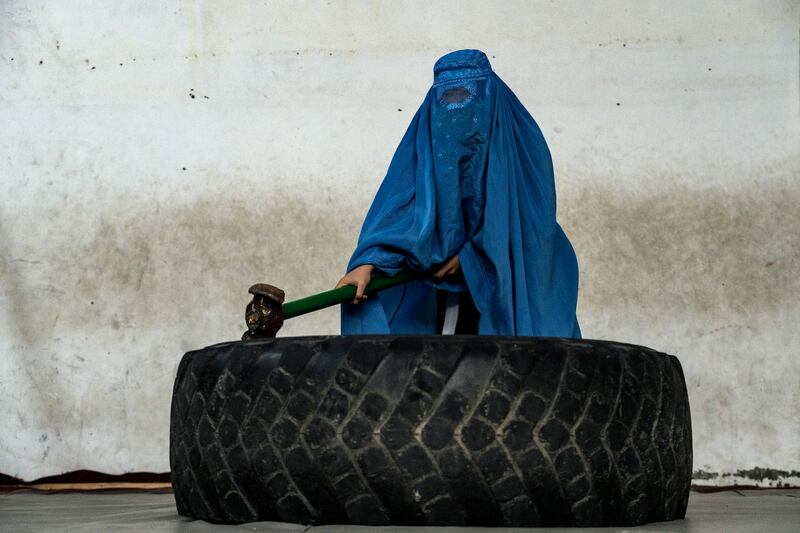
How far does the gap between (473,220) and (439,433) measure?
0.82 m

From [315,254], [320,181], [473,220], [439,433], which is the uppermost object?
[320,181]

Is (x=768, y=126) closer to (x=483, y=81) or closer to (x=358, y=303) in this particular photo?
(x=483, y=81)

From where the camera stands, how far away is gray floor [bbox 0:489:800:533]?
1.96 m

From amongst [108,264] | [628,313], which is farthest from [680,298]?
[108,264]

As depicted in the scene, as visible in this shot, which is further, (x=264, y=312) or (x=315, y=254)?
(x=315, y=254)

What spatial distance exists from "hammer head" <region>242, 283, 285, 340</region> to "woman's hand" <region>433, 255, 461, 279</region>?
15.3 inches

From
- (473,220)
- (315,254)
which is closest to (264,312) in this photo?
(473,220)

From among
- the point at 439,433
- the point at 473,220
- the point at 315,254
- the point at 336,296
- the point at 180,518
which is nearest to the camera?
the point at 439,433

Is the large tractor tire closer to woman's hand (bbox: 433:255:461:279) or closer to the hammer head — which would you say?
the hammer head

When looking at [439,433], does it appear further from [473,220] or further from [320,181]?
[320,181]

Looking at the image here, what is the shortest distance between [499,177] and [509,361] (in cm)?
75

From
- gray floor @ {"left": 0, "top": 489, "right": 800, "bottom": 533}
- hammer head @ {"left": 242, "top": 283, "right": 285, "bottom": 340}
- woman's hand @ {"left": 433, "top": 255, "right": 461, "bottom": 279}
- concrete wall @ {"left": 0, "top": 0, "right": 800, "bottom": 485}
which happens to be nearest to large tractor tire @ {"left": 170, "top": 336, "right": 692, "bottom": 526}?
gray floor @ {"left": 0, "top": 489, "right": 800, "bottom": 533}

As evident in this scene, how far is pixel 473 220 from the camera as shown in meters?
2.51

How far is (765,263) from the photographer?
4.47 m
